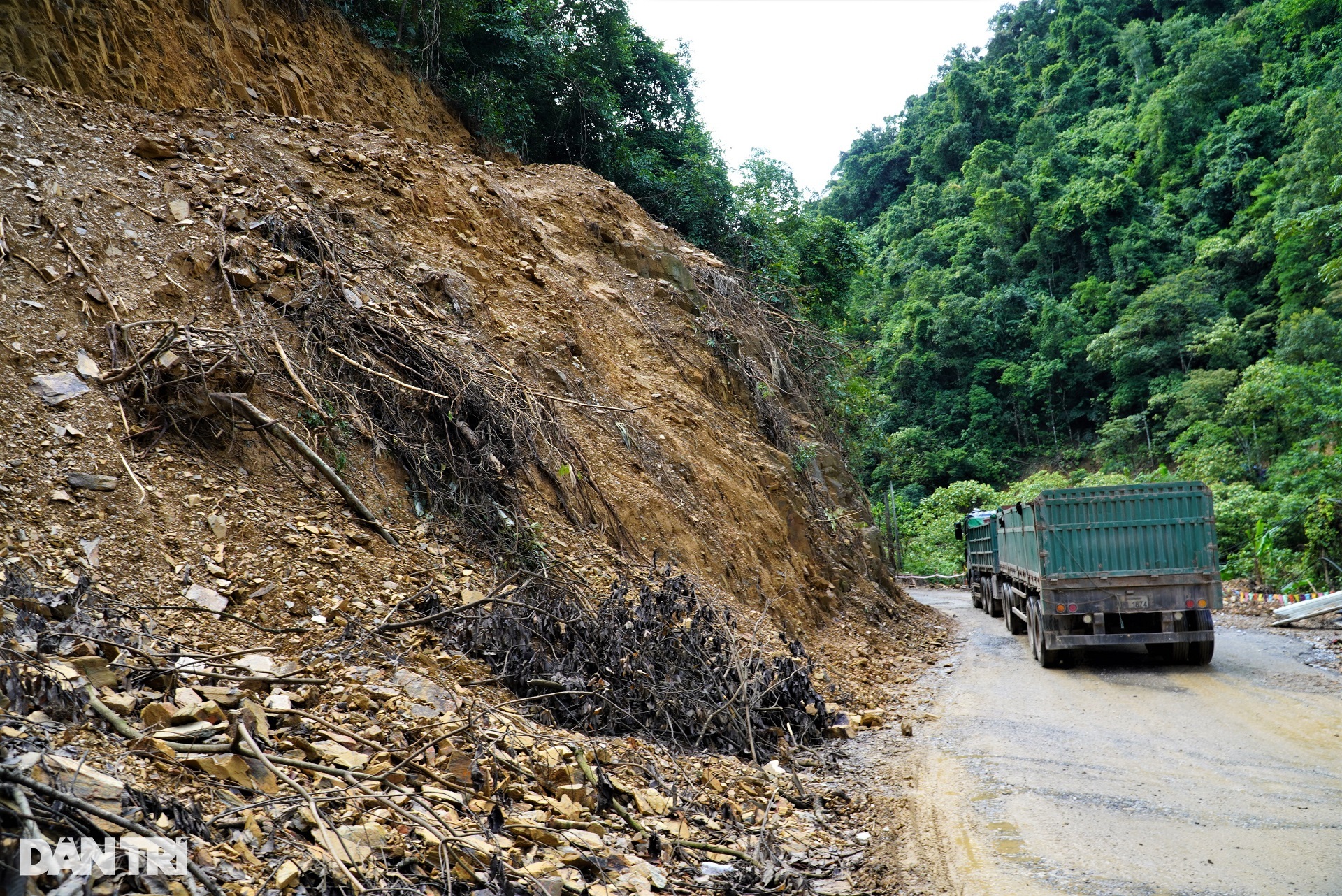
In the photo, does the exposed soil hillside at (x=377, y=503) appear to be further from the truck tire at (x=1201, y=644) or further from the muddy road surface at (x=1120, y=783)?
the truck tire at (x=1201, y=644)

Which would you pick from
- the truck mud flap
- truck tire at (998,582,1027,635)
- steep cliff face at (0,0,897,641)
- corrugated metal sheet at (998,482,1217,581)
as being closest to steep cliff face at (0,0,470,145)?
steep cliff face at (0,0,897,641)

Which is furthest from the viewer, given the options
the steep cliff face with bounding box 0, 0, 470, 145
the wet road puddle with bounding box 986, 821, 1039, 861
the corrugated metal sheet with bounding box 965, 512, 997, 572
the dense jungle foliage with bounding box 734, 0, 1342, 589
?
the dense jungle foliage with bounding box 734, 0, 1342, 589

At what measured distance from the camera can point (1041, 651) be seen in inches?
424

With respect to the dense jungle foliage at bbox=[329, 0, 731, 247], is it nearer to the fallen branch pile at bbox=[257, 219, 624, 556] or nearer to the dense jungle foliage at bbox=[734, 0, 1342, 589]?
the dense jungle foliage at bbox=[734, 0, 1342, 589]

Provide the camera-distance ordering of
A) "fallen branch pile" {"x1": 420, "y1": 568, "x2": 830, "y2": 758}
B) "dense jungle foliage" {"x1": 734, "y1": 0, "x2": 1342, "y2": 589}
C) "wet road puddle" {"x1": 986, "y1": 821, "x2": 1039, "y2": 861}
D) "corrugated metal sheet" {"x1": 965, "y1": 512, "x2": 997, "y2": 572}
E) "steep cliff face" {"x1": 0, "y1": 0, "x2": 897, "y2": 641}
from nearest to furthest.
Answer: "wet road puddle" {"x1": 986, "y1": 821, "x2": 1039, "y2": 861} → "fallen branch pile" {"x1": 420, "y1": 568, "x2": 830, "y2": 758} → "steep cliff face" {"x1": 0, "y1": 0, "x2": 897, "y2": 641} → "corrugated metal sheet" {"x1": 965, "y1": 512, "x2": 997, "y2": 572} → "dense jungle foliage" {"x1": 734, "y1": 0, "x2": 1342, "y2": 589}

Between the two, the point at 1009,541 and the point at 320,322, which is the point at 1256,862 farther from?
the point at 1009,541

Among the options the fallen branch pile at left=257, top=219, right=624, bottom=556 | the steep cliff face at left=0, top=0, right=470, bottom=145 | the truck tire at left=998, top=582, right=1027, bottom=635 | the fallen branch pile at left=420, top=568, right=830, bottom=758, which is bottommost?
the truck tire at left=998, top=582, right=1027, bottom=635

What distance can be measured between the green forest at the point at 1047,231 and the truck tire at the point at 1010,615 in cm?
456

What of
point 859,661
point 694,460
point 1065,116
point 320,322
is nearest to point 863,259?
point 694,460

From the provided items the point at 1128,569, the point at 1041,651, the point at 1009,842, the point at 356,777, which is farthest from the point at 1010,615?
the point at 356,777

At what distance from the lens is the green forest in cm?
1642

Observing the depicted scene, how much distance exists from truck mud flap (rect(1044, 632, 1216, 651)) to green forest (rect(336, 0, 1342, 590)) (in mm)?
7316

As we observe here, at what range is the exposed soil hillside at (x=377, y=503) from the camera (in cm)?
411

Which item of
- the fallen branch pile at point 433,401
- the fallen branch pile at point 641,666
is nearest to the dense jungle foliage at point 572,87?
the fallen branch pile at point 433,401
